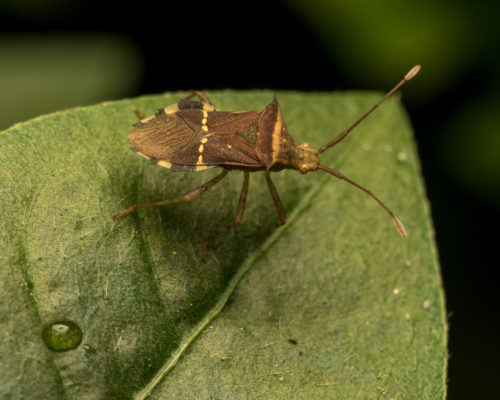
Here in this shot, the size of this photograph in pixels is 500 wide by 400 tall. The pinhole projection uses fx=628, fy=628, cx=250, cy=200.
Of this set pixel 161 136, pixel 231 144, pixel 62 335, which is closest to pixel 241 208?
pixel 231 144

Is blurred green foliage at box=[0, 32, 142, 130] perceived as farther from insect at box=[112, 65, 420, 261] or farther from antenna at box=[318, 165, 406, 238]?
antenna at box=[318, 165, 406, 238]

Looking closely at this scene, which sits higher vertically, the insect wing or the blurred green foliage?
the insect wing

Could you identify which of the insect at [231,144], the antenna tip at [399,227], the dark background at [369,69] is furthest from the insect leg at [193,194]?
the dark background at [369,69]

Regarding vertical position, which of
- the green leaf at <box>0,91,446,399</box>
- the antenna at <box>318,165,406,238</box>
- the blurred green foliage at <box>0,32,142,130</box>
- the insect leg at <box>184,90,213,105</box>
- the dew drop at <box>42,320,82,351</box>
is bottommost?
the blurred green foliage at <box>0,32,142,130</box>

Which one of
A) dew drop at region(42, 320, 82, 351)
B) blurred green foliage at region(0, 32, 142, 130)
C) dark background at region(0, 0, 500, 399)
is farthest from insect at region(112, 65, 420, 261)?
blurred green foliage at region(0, 32, 142, 130)

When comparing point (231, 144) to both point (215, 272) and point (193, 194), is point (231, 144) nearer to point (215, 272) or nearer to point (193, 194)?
point (193, 194)

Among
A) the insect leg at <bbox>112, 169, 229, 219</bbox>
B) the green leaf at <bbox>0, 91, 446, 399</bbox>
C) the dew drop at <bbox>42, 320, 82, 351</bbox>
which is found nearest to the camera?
the dew drop at <bbox>42, 320, 82, 351</bbox>

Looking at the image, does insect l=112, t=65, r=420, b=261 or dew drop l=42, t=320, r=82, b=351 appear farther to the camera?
insect l=112, t=65, r=420, b=261
